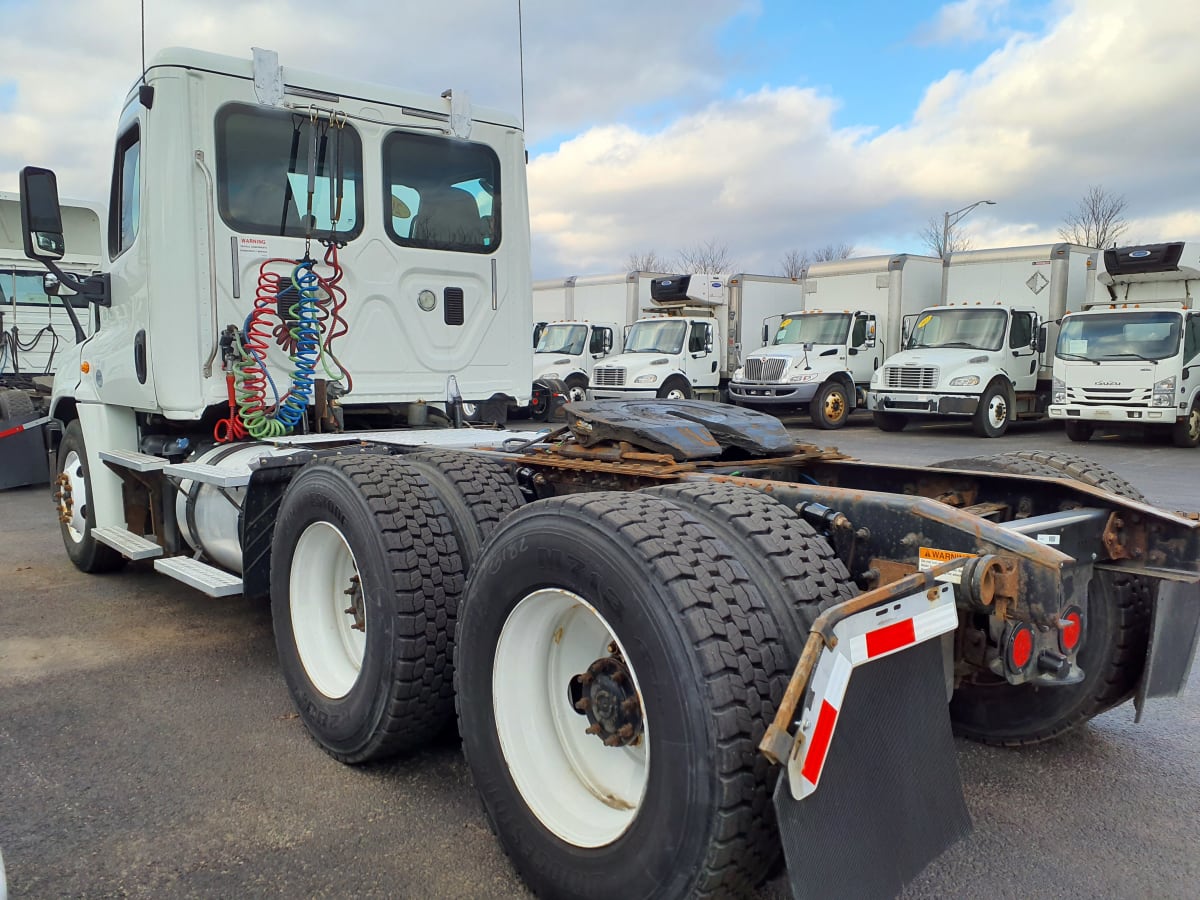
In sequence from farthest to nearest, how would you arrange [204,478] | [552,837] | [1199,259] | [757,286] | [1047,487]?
[757,286], [1199,259], [204,478], [1047,487], [552,837]

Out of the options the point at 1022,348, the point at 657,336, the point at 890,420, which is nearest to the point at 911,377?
the point at 890,420

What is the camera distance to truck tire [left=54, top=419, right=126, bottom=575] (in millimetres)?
5922

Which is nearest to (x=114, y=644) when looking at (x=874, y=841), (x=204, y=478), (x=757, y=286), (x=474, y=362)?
(x=204, y=478)

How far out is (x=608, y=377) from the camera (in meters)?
21.0

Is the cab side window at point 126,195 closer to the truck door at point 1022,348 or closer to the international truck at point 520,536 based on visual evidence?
the international truck at point 520,536

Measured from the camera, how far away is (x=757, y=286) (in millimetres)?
23047

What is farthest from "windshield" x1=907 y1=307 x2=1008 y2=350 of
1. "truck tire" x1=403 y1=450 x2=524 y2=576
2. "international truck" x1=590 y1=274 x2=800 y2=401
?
"truck tire" x1=403 y1=450 x2=524 y2=576

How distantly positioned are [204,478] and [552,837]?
269 cm

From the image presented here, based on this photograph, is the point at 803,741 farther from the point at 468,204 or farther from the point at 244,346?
the point at 468,204

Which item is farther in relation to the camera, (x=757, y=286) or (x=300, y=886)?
(x=757, y=286)

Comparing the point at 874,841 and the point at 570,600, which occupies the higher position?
the point at 570,600

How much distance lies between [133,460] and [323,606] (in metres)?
2.15

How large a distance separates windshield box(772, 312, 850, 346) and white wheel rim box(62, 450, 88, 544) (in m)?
16.6

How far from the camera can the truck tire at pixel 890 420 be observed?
737 inches
